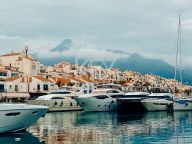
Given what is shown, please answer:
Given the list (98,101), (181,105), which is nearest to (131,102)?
(98,101)

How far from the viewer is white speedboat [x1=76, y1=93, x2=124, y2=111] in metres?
77.1

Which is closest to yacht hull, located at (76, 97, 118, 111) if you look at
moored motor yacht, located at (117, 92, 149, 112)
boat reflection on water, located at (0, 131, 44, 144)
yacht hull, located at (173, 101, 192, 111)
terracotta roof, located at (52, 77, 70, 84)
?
moored motor yacht, located at (117, 92, 149, 112)

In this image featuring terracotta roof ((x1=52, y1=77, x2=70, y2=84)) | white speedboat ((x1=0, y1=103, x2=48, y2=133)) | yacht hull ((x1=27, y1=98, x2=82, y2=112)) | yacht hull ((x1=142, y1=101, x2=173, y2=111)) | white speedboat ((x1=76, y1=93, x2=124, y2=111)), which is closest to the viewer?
white speedboat ((x1=0, y1=103, x2=48, y2=133))

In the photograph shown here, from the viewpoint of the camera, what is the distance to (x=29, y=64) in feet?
394

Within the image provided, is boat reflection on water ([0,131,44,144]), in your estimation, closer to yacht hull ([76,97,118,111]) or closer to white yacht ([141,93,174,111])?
yacht hull ([76,97,118,111])

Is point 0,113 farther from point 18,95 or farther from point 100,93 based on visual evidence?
point 18,95

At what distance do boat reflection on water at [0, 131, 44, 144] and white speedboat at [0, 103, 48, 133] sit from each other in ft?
1.97

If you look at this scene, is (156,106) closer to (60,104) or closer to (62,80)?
(60,104)

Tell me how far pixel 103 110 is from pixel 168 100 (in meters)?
12.9

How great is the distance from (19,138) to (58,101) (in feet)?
142

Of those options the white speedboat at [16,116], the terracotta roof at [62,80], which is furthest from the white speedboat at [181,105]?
the terracotta roof at [62,80]

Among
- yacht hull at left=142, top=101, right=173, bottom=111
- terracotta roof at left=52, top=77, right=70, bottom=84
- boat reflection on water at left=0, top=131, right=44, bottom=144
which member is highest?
terracotta roof at left=52, top=77, right=70, bottom=84

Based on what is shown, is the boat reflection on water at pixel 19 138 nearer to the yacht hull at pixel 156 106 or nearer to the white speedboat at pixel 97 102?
the white speedboat at pixel 97 102

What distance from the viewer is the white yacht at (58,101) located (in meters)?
75.5
